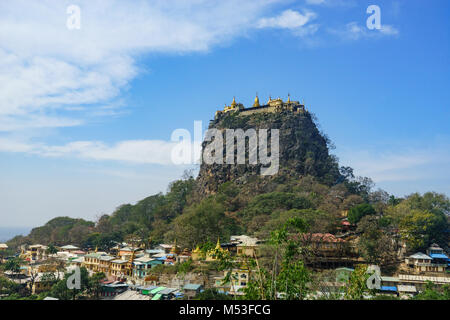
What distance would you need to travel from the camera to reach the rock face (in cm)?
4331

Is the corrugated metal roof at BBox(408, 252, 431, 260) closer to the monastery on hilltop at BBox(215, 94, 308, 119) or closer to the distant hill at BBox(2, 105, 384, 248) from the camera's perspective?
the distant hill at BBox(2, 105, 384, 248)

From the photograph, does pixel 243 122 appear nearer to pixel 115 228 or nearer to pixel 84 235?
pixel 115 228

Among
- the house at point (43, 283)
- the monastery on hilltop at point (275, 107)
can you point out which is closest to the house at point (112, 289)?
the house at point (43, 283)

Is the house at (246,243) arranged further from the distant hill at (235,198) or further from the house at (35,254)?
the house at (35,254)

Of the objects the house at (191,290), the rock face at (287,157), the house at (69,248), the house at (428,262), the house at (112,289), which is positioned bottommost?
the house at (112,289)

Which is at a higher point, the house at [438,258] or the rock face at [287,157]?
the rock face at [287,157]

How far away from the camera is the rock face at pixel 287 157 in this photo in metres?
43.3

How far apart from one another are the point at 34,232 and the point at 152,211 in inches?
585

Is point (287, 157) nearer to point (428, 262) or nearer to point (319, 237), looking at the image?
point (319, 237)

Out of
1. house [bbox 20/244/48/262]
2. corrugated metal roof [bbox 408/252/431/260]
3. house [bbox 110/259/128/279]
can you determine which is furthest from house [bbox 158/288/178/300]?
house [bbox 20/244/48/262]

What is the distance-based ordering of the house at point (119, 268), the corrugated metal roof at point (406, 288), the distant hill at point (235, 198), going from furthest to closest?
the distant hill at point (235, 198)
the house at point (119, 268)
the corrugated metal roof at point (406, 288)

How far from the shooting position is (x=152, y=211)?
47812 millimetres

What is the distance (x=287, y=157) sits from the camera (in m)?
44.6
